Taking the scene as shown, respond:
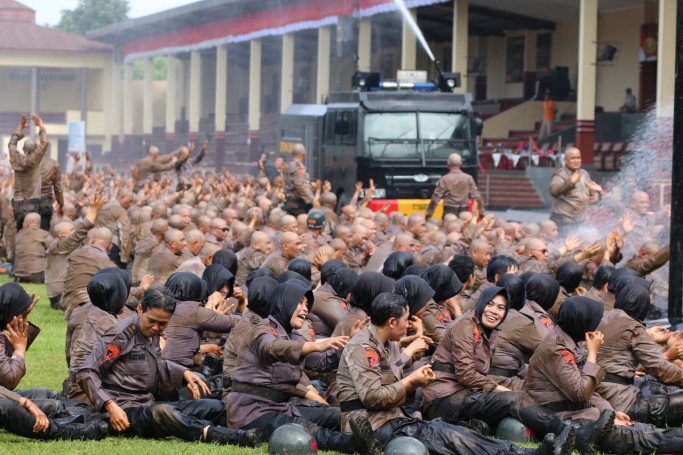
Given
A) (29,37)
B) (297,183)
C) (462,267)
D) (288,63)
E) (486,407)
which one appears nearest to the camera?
(486,407)

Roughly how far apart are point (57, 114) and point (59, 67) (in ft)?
9.08

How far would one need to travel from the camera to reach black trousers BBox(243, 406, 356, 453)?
7453mm

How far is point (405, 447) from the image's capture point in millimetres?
6793

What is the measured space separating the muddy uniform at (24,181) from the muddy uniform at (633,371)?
34.3ft

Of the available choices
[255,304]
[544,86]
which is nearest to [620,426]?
[255,304]

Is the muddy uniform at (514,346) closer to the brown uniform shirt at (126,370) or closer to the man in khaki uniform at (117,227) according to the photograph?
the brown uniform shirt at (126,370)

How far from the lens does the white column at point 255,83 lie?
1614 inches

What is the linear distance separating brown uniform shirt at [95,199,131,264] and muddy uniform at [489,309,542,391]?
7843 mm

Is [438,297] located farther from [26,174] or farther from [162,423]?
[26,174]

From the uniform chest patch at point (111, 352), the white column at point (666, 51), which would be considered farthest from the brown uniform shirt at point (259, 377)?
the white column at point (666, 51)

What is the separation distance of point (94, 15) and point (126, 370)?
7210 cm

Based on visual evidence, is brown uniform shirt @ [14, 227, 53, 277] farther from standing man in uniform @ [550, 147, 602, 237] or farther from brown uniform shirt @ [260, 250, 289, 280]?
standing man in uniform @ [550, 147, 602, 237]

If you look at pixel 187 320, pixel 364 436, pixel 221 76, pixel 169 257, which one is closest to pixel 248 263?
pixel 169 257

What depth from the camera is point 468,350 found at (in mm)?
7875
